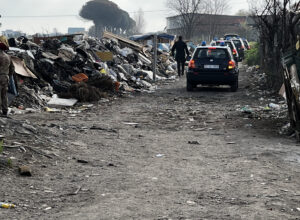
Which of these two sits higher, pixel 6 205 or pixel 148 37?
pixel 148 37

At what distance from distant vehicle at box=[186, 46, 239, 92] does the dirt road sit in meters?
4.95

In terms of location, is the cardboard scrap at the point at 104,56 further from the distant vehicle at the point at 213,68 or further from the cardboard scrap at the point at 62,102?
the cardboard scrap at the point at 62,102

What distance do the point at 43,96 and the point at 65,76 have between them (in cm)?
259

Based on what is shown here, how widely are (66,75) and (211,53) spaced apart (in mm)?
4902

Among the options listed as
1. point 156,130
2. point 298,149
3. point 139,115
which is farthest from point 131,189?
point 139,115

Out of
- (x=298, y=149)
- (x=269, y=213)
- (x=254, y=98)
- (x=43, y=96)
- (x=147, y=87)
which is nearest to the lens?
(x=269, y=213)

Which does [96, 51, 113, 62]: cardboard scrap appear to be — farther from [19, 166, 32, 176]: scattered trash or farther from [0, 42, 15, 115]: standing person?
[19, 166, 32, 176]: scattered trash

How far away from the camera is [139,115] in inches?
488

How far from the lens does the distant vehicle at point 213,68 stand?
16906 millimetres

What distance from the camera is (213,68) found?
16.9 m

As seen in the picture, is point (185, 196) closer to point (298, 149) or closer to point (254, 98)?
point (298, 149)

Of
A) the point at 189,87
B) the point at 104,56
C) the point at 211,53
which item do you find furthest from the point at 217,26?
the point at 211,53

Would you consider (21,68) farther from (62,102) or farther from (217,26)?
(217,26)

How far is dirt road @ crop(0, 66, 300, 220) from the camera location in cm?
514
